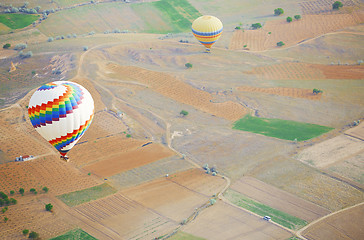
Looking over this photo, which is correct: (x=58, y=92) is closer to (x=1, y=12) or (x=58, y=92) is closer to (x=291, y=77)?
(x=291, y=77)

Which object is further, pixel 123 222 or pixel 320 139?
pixel 320 139

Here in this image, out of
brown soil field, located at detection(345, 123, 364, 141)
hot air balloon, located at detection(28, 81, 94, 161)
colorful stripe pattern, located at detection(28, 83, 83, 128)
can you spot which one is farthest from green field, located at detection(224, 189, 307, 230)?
brown soil field, located at detection(345, 123, 364, 141)

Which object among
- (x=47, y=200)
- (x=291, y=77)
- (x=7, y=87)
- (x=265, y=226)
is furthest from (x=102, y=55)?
(x=265, y=226)

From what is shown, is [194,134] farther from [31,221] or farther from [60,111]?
[31,221]

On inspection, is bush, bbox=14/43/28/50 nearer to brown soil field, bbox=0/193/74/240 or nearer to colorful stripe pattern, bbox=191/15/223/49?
colorful stripe pattern, bbox=191/15/223/49

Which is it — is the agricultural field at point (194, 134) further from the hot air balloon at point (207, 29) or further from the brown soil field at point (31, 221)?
the hot air balloon at point (207, 29)

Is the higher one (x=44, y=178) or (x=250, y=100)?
(x=250, y=100)

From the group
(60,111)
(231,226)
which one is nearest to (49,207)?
(60,111)
